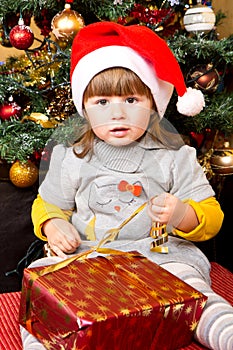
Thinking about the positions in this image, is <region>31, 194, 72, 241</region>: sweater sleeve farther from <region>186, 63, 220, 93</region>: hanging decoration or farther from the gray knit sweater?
<region>186, 63, 220, 93</region>: hanging decoration

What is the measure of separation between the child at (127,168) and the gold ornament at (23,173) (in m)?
0.37

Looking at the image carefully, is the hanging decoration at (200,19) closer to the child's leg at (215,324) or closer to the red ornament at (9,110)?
the red ornament at (9,110)

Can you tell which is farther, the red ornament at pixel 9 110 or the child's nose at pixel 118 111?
the red ornament at pixel 9 110

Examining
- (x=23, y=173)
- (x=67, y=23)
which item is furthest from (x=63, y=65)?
(x=23, y=173)

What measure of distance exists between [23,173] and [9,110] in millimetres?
173

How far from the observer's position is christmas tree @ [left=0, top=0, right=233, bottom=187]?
150 centimetres

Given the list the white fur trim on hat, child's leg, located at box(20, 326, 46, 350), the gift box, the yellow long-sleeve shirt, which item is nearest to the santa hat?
the white fur trim on hat

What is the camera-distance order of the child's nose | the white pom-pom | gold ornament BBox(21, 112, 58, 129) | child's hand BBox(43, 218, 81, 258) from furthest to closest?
1. gold ornament BBox(21, 112, 58, 129)
2. the white pom-pom
3. child's hand BBox(43, 218, 81, 258)
4. the child's nose

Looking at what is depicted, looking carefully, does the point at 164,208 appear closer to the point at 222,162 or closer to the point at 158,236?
the point at 158,236

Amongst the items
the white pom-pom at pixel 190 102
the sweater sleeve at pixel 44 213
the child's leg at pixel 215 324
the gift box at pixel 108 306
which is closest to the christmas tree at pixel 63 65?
the white pom-pom at pixel 190 102

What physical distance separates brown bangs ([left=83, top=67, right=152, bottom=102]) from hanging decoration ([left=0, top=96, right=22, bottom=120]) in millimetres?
527

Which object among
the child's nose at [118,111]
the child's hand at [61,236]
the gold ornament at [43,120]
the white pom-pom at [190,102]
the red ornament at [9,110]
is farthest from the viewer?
the red ornament at [9,110]

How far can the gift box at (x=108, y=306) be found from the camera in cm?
90

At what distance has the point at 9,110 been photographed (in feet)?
5.14
